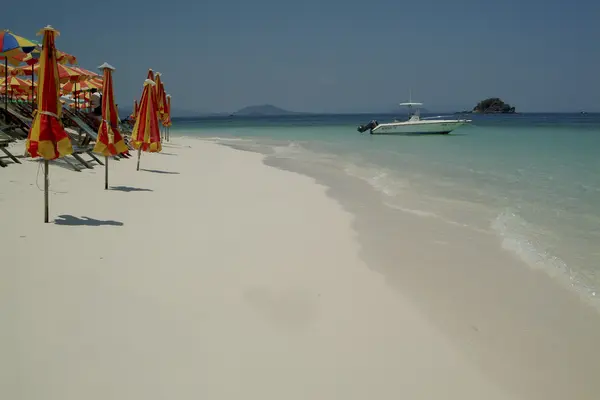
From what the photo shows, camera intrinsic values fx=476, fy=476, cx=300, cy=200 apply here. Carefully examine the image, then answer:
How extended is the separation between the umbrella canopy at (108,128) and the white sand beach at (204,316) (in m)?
1.76

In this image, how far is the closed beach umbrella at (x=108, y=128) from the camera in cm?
792

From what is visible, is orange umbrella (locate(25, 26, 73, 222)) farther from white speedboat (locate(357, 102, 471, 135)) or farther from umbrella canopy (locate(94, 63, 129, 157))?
white speedboat (locate(357, 102, 471, 135))

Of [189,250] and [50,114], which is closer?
[189,250]

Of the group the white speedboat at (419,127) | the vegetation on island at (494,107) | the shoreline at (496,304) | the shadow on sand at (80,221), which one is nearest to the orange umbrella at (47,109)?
the shadow on sand at (80,221)

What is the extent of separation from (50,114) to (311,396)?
4395 millimetres

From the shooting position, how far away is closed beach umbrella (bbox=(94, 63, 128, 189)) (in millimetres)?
7922

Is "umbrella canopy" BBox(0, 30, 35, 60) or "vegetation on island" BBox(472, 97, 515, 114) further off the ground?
"vegetation on island" BBox(472, 97, 515, 114)

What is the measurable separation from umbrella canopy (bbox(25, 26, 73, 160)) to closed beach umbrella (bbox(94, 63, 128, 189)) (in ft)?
8.40

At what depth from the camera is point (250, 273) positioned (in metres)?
4.41

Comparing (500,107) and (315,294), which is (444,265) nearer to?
(315,294)

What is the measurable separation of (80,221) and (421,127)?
31.6m

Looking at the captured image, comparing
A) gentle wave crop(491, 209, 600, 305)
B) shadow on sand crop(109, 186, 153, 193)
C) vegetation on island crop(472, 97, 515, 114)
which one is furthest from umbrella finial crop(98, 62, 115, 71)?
vegetation on island crop(472, 97, 515, 114)

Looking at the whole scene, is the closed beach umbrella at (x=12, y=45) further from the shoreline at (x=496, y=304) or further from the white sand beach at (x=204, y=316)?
the shoreline at (x=496, y=304)

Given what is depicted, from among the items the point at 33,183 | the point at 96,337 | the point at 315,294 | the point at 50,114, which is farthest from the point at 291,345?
the point at 33,183
